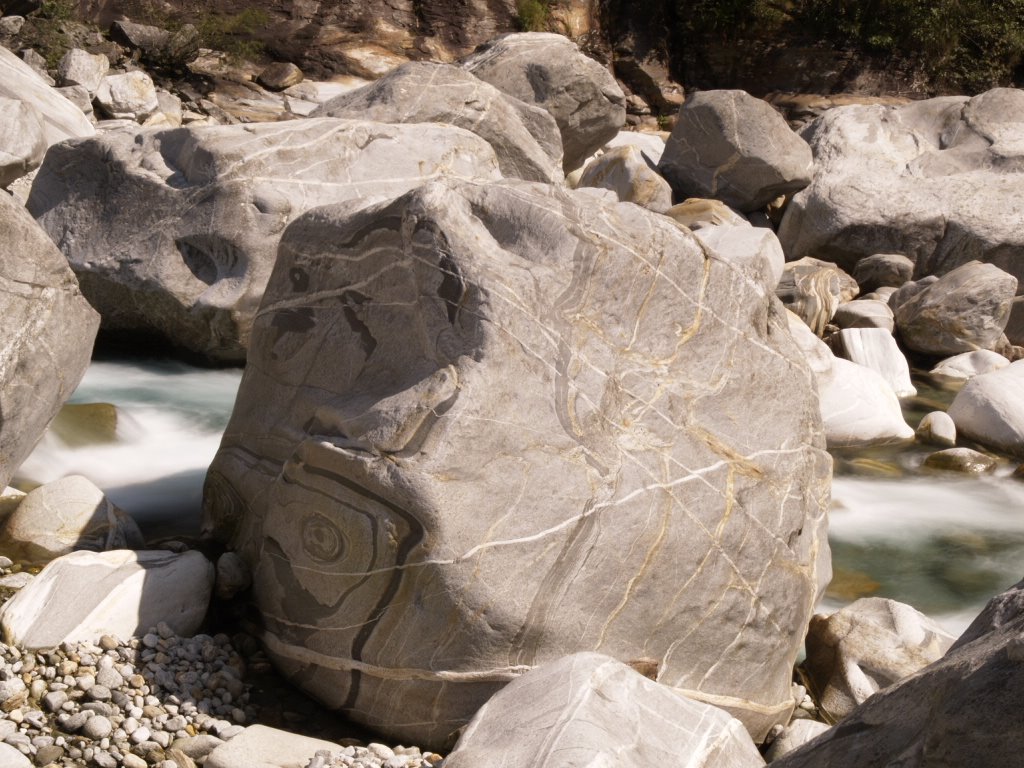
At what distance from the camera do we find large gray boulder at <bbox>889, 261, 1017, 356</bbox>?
9.75 m

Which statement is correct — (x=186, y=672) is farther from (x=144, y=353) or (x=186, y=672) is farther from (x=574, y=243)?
(x=144, y=353)

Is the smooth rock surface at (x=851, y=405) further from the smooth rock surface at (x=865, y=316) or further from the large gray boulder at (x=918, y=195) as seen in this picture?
the large gray boulder at (x=918, y=195)

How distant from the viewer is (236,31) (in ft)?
61.2

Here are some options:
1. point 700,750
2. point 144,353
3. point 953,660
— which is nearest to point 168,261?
point 144,353

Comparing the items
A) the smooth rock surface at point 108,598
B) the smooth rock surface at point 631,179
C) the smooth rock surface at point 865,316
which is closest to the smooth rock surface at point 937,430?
the smooth rock surface at point 865,316

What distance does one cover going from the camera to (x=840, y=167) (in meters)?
12.4

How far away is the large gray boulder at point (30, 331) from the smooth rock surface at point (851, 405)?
476 cm

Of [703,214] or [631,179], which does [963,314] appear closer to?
[703,214]

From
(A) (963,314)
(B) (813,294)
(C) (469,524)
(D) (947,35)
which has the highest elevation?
(D) (947,35)

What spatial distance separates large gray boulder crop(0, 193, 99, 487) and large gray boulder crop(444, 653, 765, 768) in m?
2.40

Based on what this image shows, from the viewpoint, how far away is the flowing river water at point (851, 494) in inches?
209

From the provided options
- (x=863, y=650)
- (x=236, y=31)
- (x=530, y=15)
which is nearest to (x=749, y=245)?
(x=863, y=650)

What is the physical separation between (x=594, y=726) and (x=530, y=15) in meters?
19.4

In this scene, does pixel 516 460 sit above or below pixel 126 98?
above
